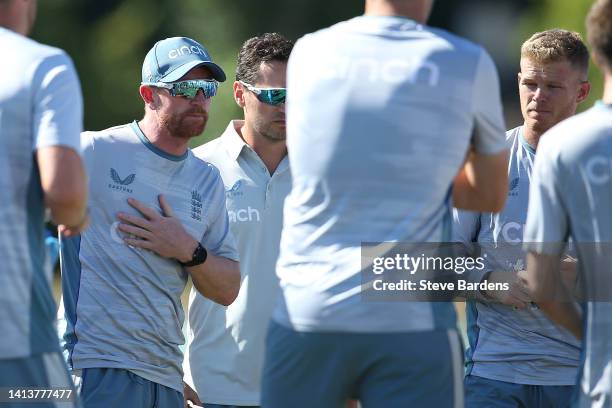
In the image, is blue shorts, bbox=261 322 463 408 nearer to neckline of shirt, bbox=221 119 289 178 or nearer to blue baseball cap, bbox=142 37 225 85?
blue baseball cap, bbox=142 37 225 85

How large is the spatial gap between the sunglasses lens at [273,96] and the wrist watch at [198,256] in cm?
100

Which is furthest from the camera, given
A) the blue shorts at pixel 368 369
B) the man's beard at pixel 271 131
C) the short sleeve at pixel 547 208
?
the man's beard at pixel 271 131

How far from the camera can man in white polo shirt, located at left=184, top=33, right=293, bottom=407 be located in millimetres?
5590

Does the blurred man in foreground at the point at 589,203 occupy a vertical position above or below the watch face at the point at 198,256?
above

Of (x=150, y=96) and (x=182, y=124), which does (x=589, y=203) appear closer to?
(x=182, y=124)

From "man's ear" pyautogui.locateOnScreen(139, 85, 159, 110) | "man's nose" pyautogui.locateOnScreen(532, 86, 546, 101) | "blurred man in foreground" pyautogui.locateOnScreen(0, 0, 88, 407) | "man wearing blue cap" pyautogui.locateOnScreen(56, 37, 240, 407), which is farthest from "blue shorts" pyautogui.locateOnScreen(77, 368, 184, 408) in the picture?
"man's nose" pyautogui.locateOnScreen(532, 86, 546, 101)

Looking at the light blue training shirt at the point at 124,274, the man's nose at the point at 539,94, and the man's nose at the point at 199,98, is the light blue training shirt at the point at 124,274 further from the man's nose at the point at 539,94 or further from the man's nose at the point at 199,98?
the man's nose at the point at 539,94

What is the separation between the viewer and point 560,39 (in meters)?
5.70

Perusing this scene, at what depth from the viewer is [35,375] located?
361 cm

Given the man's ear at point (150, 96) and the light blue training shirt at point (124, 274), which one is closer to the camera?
the light blue training shirt at point (124, 274)

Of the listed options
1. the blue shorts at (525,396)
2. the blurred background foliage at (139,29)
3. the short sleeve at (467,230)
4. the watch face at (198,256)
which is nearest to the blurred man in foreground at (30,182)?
the watch face at (198,256)

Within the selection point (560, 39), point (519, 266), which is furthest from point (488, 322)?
point (560, 39)

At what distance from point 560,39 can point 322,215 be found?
8.49 feet

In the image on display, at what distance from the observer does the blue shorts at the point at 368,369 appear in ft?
11.6
